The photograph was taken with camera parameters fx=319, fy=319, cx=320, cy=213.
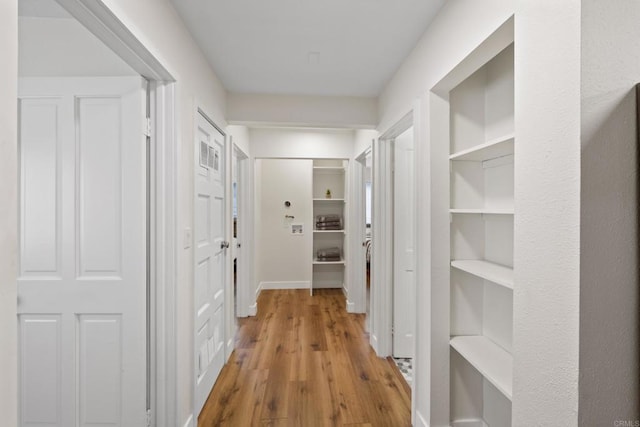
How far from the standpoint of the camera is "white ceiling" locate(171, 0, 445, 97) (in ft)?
5.51

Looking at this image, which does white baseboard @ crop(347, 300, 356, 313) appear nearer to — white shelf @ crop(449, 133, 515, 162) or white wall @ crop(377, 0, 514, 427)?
white wall @ crop(377, 0, 514, 427)

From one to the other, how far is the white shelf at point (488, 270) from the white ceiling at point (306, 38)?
136 centimetres

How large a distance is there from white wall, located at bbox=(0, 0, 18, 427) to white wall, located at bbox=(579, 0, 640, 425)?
1.42 m

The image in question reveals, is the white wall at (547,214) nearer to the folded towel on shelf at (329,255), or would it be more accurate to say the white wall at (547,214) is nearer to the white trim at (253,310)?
the white trim at (253,310)

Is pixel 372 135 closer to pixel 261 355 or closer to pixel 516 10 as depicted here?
pixel 516 10

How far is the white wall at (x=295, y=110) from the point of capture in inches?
114

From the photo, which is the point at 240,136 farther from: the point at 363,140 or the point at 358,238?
the point at 358,238

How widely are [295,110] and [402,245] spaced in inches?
62.1

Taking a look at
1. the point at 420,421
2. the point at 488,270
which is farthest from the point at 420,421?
the point at 488,270

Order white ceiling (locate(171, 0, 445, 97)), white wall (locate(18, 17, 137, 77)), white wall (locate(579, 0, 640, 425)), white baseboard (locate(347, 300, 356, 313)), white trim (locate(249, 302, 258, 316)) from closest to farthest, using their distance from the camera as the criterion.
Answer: white wall (locate(579, 0, 640, 425)) → white wall (locate(18, 17, 137, 77)) → white ceiling (locate(171, 0, 445, 97)) → white trim (locate(249, 302, 258, 316)) → white baseboard (locate(347, 300, 356, 313))

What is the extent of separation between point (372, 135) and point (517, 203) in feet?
7.47

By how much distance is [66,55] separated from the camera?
1.58 metres

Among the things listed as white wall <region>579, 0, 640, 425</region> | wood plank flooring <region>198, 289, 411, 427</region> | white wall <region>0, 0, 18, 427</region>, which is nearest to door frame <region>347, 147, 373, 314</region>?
wood plank flooring <region>198, 289, 411, 427</region>

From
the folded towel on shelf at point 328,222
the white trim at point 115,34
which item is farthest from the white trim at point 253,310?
the white trim at point 115,34
